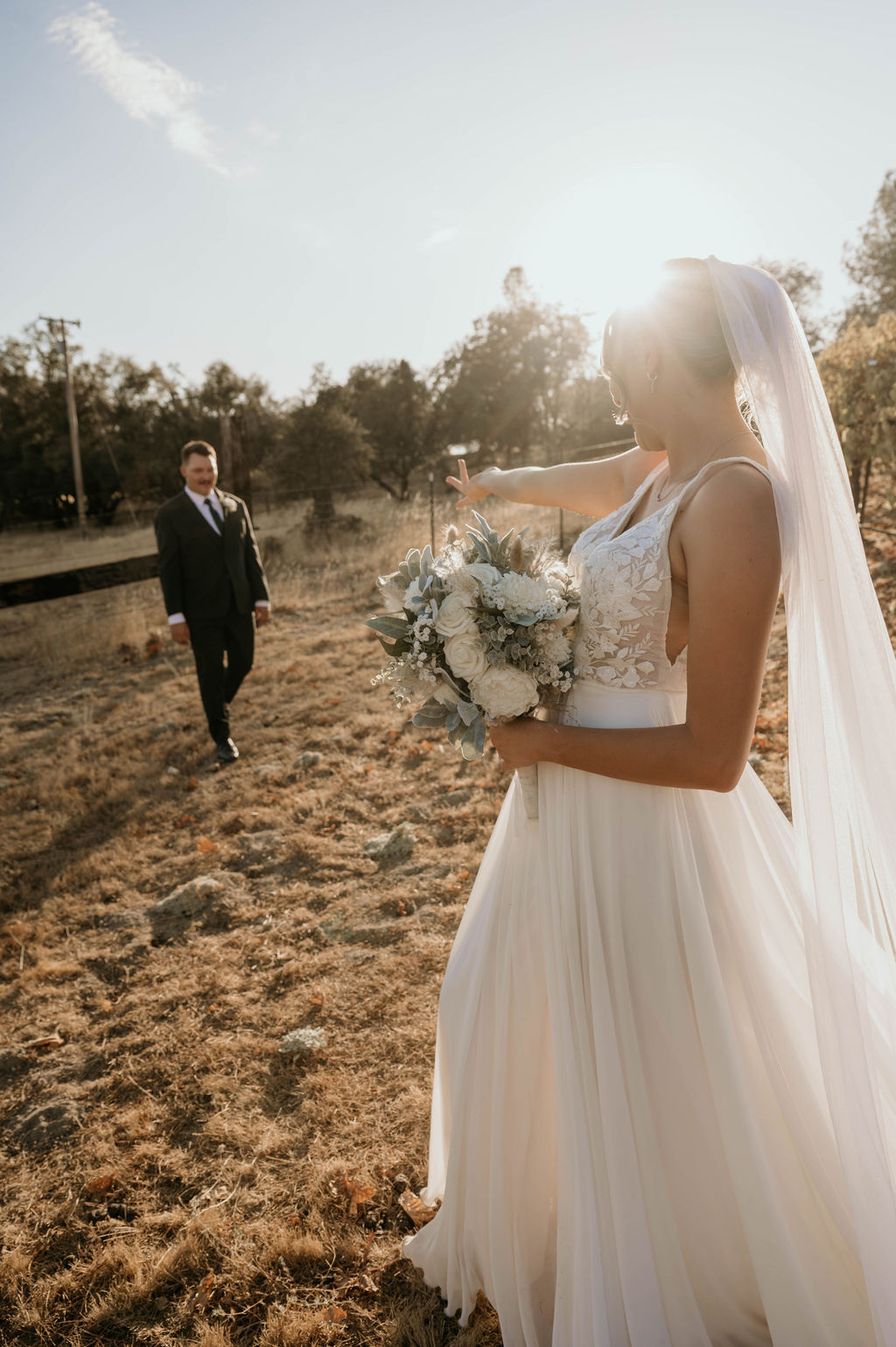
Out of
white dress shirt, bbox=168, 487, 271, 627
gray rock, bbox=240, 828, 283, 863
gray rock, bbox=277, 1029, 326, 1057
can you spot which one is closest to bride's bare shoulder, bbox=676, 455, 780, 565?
gray rock, bbox=277, 1029, 326, 1057

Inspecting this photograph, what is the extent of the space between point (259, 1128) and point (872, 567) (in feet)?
30.7

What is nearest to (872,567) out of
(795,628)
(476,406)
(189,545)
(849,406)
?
(849,406)

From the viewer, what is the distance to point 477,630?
5.96ft

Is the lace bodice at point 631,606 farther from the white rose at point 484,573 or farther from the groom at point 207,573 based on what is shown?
the groom at point 207,573

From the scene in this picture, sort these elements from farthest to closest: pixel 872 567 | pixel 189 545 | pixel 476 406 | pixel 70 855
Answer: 1. pixel 476 406
2. pixel 872 567
3. pixel 189 545
4. pixel 70 855

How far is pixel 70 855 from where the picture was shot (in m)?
5.31

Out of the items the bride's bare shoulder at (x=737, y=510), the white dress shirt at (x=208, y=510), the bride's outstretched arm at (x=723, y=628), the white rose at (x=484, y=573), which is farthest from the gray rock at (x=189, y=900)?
the bride's bare shoulder at (x=737, y=510)

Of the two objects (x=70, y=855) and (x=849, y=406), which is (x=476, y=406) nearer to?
(x=849, y=406)

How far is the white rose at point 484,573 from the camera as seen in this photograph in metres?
1.82

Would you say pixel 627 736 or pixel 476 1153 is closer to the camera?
pixel 627 736

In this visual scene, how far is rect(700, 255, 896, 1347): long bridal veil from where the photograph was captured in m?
1.67

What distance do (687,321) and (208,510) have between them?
5456 millimetres

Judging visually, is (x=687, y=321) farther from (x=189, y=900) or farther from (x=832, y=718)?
(x=189, y=900)

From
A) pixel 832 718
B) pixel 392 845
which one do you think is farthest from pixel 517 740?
pixel 392 845
